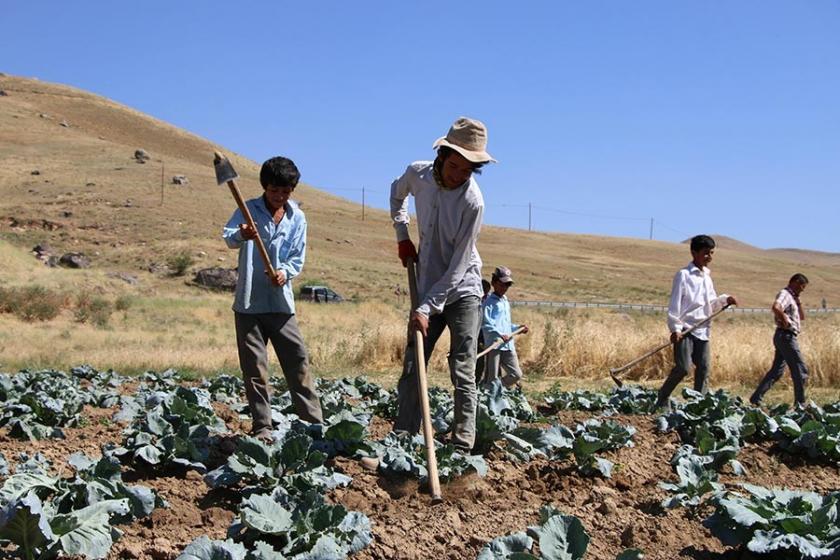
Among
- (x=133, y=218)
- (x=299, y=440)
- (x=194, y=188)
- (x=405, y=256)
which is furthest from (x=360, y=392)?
(x=194, y=188)

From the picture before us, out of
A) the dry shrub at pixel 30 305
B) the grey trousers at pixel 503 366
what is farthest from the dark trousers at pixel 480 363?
the dry shrub at pixel 30 305

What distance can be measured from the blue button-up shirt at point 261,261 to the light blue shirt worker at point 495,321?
4167 millimetres

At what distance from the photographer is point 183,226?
162 ft

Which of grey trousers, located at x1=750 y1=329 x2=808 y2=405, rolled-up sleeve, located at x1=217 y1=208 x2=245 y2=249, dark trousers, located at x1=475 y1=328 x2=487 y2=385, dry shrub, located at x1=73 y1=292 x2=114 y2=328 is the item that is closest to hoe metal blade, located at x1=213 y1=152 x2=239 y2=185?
rolled-up sleeve, located at x1=217 y1=208 x2=245 y2=249

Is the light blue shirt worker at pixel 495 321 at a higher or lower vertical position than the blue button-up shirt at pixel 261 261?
lower

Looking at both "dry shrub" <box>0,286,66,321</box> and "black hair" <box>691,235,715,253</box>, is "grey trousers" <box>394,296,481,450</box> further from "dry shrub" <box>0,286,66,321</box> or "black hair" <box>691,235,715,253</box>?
"dry shrub" <box>0,286,66,321</box>

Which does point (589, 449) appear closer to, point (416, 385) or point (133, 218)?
point (416, 385)

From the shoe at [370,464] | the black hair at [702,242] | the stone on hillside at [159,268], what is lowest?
the stone on hillside at [159,268]

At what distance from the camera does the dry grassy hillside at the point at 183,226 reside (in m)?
45.2

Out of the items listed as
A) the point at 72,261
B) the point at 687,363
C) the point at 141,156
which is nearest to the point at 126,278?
the point at 72,261

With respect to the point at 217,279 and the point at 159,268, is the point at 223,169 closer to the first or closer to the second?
the point at 217,279

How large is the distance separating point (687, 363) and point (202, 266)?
1312 inches

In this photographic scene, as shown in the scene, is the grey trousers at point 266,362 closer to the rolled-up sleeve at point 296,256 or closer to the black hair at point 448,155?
the rolled-up sleeve at point 296,256

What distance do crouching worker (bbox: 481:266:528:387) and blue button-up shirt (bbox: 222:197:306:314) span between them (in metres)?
4.15
